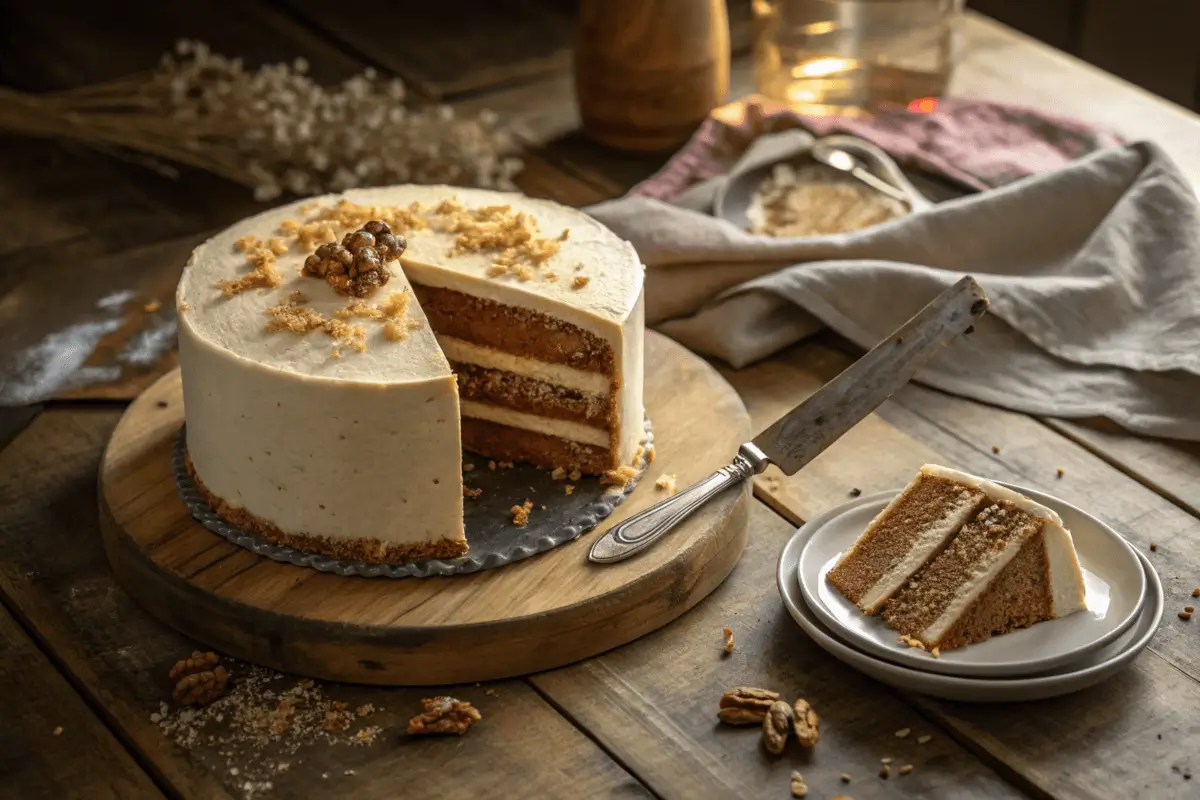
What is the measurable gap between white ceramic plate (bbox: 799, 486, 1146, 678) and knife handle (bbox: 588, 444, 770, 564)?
17 cm

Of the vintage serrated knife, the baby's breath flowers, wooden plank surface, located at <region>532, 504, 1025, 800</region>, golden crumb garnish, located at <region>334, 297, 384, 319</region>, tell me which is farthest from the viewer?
the baby's breath flowers

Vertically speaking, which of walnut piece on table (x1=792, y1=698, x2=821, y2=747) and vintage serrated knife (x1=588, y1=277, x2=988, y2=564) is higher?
vintage serrated knife (x1=588, y1=277, x2=988, y2=564)

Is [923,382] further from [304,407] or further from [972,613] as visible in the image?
[304,407]

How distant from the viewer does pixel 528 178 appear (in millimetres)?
4266

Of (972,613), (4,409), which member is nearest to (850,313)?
(972,613)

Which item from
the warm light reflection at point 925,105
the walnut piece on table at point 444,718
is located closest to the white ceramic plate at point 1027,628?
the walnut piece on table at point 444,718

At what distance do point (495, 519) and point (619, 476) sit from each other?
26 cm

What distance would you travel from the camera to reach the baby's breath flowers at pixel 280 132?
4141 millimetres

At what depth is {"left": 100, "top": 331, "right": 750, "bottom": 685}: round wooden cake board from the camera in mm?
2477

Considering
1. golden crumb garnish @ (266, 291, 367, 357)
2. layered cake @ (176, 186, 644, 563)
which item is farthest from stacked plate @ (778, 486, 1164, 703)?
golden crumb garnish @ (266, 291, 367, 357)

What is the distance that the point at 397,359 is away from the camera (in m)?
2.58

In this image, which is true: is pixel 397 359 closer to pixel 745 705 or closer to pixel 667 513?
pixel 667 513

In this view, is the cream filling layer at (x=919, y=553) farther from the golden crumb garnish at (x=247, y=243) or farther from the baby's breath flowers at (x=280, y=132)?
the baby's breath flowers at (x=280, y=132)

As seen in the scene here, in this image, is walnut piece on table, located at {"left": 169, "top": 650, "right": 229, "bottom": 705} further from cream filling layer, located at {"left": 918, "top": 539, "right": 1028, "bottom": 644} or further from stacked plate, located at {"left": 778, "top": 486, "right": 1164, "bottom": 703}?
cream filling layer, located at {"left": 918, "top": 539, "right": 1028, "bottom": 644}
